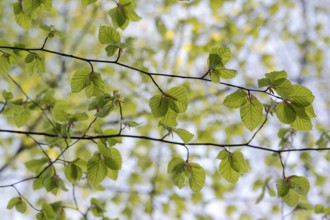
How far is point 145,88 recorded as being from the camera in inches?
112

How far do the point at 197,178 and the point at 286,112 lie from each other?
0.30 metres

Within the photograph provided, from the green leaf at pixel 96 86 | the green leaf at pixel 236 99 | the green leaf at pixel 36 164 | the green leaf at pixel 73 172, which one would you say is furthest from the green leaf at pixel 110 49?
the green leaf at pixel 36 164

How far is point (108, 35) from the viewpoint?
0.97 metres

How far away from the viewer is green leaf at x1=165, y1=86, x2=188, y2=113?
0.93m

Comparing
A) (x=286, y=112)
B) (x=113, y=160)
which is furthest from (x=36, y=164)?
(x=286, y=112)

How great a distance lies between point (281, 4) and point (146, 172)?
2.07 metres

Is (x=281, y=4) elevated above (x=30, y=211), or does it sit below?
above

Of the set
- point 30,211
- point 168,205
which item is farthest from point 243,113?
point 30,211

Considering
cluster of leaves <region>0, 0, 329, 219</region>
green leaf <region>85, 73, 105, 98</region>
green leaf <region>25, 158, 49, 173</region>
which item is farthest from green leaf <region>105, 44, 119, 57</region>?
green leaf <region>25, 158, 49, 173</region>

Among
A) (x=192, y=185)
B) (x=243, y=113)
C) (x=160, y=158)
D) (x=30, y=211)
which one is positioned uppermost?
(x=160, y=158)

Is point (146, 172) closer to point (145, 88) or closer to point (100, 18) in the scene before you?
point (145, 88)

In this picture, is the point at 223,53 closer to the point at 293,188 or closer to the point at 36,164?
the point at 293,188

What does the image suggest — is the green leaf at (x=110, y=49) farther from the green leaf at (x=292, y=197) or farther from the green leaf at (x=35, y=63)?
the green leaf at (x=292, y=197)

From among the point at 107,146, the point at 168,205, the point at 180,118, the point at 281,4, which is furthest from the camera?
the point at 281,4
